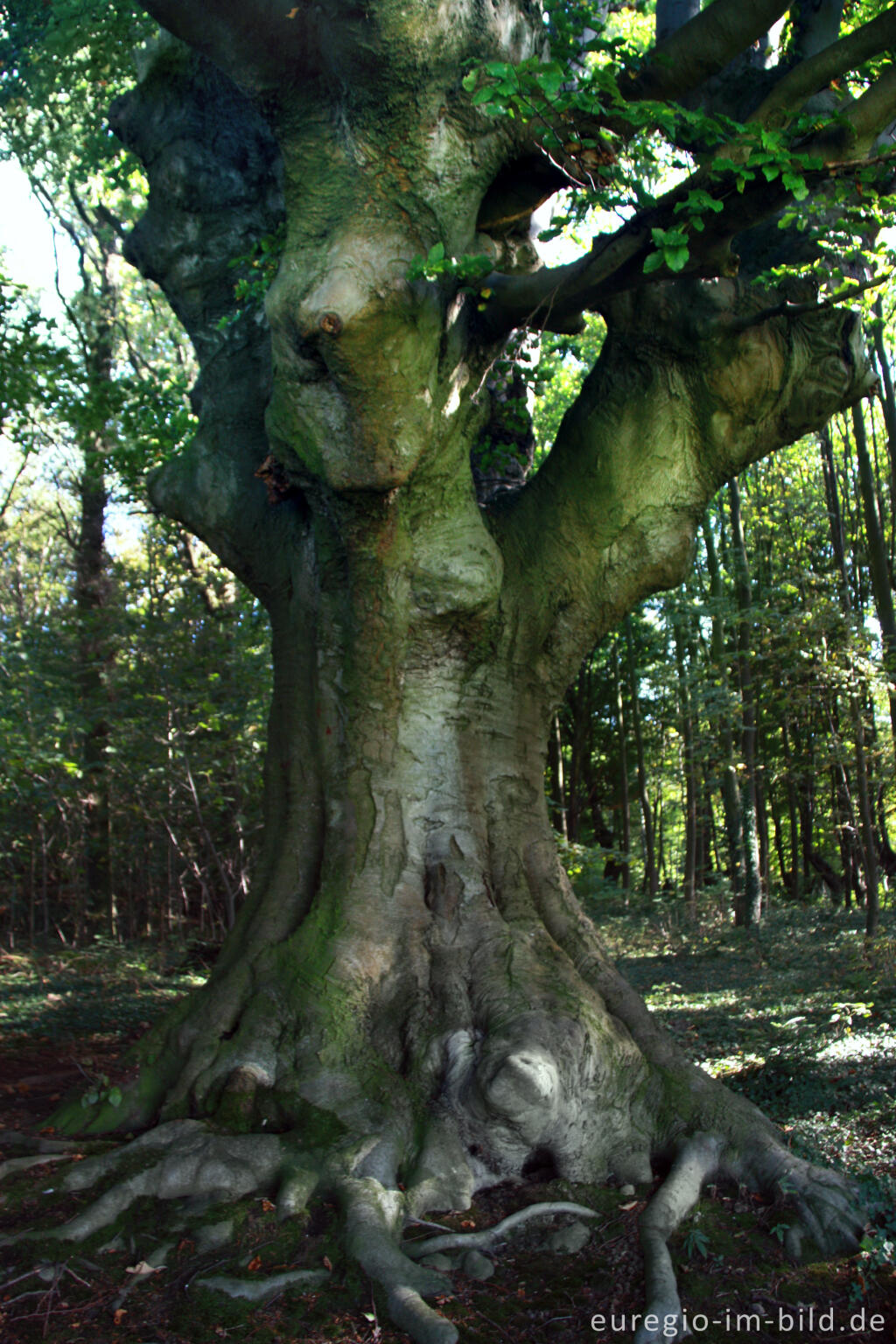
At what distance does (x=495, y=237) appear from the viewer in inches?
213


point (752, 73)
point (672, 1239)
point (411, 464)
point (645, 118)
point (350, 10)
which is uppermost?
point (752, 73)

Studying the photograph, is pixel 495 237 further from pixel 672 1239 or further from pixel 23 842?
pixel 23 842

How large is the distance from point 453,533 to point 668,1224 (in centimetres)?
333

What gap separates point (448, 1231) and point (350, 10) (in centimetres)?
532

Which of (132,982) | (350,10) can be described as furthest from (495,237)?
(132,982)

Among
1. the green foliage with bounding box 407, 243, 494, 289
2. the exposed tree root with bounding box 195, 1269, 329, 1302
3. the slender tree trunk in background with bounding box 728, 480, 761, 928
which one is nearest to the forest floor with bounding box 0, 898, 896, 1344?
the exposed tree root with bounding box 195, 1269, 329, 1302

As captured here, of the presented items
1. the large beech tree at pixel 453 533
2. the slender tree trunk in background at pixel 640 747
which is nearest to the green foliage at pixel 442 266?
the large beech tree at pixel 453 533

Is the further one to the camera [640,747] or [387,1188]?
[640,747]

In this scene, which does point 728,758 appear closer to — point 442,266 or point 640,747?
point 640,747

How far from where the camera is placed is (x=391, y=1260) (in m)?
3.39

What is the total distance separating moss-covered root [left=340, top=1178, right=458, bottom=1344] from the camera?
10.0 feet

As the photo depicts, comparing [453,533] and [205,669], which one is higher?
[205,669]

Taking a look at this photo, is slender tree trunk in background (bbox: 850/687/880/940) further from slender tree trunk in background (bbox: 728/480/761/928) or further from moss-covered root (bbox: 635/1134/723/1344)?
moss-covered root (bbox: 635/1134/723/1344)

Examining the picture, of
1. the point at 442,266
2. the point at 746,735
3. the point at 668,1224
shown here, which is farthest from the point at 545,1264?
the point at 746,735
